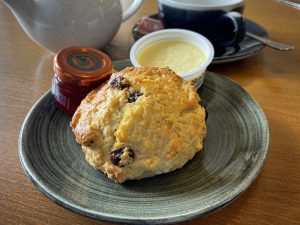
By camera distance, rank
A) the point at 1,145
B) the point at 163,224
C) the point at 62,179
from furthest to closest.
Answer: the point at 1,145 → the point at 62,179 → the point at 163,224

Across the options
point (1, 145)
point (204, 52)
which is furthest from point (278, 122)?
point (1, 145)

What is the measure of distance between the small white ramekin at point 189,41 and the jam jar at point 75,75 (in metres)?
0.12

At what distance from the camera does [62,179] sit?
0.66 metres

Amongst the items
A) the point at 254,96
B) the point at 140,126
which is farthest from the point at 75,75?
the point at 254,96

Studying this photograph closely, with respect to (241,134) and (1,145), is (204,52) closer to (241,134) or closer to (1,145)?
(241,134)

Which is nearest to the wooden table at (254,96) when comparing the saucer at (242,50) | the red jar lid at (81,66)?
the saucer at (242,50)

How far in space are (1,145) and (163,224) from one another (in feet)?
1.44

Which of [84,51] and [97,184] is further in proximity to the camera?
[84,51]

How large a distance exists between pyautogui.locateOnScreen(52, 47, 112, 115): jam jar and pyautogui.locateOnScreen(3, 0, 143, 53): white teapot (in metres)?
0.19

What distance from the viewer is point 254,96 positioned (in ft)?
3.16

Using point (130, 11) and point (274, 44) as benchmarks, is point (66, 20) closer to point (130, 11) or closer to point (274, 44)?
point (130, 11)

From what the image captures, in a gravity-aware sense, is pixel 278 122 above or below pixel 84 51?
below

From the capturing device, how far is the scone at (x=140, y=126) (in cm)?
65

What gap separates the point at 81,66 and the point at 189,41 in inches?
13.2
